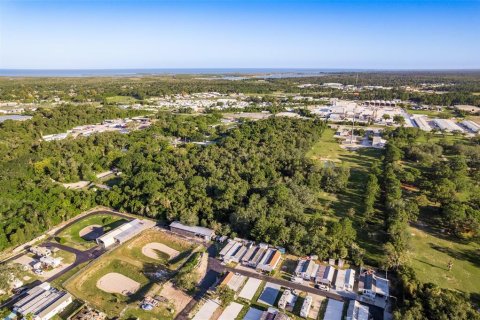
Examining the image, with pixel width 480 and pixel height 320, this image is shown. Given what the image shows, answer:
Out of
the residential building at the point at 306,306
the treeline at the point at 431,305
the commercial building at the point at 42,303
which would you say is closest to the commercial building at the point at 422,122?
the treeline at the point at 431,305

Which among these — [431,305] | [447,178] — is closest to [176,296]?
[431,305]

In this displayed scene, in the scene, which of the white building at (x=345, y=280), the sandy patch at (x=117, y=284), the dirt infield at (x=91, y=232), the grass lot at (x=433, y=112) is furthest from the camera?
the grass lot at (x=433, y=112)

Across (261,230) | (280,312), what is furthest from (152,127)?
(280,312)

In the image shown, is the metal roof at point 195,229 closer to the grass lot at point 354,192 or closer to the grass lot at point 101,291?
the grass lot at point 101,291

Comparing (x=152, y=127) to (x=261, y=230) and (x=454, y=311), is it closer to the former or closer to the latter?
(x=261, y=230)

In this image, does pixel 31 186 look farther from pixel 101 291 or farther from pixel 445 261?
pixel 445 261

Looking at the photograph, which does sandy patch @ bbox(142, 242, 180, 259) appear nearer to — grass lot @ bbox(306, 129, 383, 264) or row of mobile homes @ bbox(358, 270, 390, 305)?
row of mobile homes @ bbox(358, 270, 390, 305)
